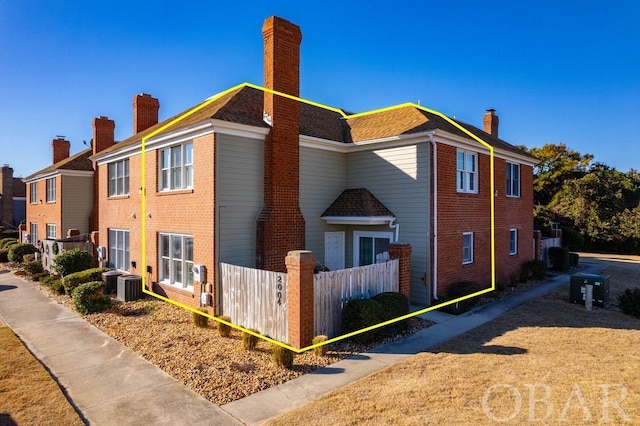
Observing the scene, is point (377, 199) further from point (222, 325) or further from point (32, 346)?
point (32, 346)

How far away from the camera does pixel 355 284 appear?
11016 mm

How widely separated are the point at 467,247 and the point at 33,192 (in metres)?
31.4

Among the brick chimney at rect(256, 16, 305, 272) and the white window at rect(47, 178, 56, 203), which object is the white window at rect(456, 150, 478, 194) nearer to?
the brick chimney at rect(256, 16, 305, 272)

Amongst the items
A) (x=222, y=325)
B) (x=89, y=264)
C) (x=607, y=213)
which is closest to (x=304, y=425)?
(x=222, y=325)

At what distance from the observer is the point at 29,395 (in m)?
7.16

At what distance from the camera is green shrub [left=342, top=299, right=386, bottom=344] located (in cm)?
1001

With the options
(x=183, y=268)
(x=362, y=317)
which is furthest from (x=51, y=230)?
(x=362, y=317)

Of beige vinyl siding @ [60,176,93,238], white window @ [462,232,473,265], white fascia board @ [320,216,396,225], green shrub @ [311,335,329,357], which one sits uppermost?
beige vinyl siding @ [60,176,93,238]

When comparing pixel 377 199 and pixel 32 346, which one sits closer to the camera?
pixel 32 346

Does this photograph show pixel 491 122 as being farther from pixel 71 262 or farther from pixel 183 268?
pixel 71 262

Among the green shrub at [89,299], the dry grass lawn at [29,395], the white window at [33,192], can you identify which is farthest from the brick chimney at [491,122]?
the white window at [33,192]

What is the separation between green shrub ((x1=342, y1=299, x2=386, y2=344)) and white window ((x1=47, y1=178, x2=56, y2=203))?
23.8 m

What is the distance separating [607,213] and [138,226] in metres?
37.1

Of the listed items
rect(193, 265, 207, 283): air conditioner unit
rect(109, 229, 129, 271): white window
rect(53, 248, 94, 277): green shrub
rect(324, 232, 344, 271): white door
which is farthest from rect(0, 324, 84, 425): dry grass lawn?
rect(324, 232, 344, 271): white door
